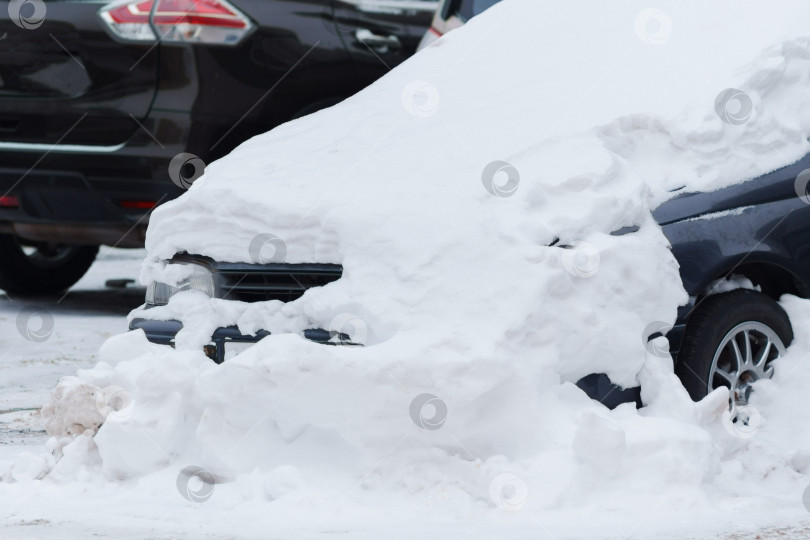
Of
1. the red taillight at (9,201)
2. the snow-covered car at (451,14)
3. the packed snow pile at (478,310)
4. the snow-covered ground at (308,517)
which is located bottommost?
the snow-covered ground at (308,517)

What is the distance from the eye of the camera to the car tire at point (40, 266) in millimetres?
8938

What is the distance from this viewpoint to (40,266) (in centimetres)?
917

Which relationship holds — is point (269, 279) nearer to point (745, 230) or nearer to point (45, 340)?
point (745, 230)

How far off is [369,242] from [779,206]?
1480mm

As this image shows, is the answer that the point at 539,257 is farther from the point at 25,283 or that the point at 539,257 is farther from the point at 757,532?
the point at 25,283

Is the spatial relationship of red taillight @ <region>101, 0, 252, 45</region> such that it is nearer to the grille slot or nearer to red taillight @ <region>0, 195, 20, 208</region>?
red taillight @ <region>0, 195, 20, 208</region>

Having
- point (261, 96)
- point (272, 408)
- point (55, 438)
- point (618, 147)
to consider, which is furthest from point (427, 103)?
point (261, 96)

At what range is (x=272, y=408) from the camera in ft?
13.3

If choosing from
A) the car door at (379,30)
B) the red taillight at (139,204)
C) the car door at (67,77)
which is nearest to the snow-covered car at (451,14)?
the car door at (379,30)

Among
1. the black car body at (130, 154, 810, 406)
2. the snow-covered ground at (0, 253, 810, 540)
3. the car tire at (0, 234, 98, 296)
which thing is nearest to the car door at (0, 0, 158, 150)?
the car tire at (0, 234, 98, 296)

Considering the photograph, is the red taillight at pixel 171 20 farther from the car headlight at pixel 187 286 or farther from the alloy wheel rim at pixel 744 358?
the alloy wheel rim at pixel 744 358

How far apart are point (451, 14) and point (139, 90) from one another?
1.68 meters

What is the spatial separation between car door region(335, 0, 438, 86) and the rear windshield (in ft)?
1.71

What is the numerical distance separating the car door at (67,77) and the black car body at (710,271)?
2.50m
